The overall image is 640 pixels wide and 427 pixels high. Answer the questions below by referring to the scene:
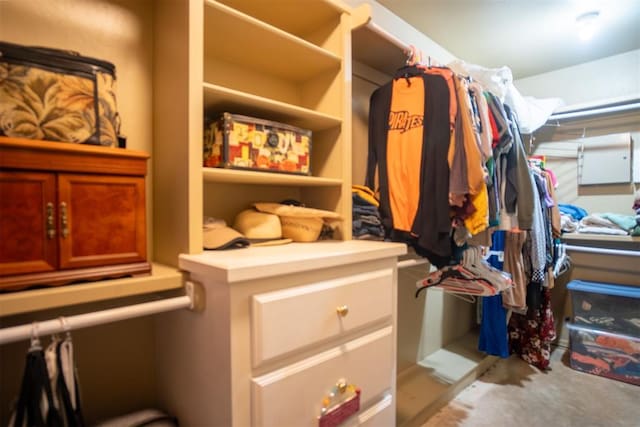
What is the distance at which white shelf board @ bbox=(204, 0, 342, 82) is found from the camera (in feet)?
3.32

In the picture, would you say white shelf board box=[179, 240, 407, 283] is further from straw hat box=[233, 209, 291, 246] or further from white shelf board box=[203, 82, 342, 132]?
white shelf board box=[203, 82, 342, 132]

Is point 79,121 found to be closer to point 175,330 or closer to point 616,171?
point 175,330

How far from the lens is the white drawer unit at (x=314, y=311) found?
76 cm

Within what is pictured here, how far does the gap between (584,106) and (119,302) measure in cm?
316

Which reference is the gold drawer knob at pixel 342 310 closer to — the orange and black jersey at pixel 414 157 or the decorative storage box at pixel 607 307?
the orange and black jersey at pixel 414 157

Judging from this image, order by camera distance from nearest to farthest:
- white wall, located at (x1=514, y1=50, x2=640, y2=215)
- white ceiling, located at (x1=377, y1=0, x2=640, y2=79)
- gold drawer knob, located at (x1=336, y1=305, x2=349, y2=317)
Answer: gold drawer knob, located at (x1=336, y1=305, x2=349, y2=317)
white ceiling, located at (x1=377, y1=0, x2=640, y2=79)
white wall, located at (x1=514, y1=50, x2=640, y2=215)

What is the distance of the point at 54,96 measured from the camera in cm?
71

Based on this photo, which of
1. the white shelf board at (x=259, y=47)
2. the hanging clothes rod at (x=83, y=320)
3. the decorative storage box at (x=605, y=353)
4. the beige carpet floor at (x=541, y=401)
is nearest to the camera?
the hanging clothes rod at (x=83, y=320)

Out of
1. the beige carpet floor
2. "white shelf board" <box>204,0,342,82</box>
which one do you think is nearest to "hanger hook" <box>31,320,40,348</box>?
"white shelf board" <box>204,0,342,82</box>

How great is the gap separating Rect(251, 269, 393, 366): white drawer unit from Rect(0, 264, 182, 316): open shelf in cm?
27

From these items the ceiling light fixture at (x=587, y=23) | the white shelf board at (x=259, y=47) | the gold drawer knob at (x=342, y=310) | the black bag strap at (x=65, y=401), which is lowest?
the black bag strap at (x=65, y=401)

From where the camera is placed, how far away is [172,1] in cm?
98

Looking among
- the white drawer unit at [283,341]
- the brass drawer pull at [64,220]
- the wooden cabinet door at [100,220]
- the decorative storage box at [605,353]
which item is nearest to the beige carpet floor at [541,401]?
the decorative storage box at [605,353]

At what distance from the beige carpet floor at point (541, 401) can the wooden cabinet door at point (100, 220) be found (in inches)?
66.1
